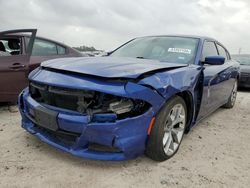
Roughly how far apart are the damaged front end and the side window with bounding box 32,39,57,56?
2361 millimetres

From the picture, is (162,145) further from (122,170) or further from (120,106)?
(120,106)

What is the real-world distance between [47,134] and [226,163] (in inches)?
76.5

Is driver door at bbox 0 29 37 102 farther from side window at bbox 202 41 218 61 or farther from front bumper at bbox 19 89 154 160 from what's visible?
side window at bbox 202 41 218 61

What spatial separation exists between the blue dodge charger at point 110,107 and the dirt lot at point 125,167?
20 cm

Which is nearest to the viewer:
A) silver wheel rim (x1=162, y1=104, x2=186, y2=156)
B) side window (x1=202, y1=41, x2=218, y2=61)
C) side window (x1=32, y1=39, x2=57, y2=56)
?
silver wheel rim (x1=162, y1=104, x2=186, y2=156)

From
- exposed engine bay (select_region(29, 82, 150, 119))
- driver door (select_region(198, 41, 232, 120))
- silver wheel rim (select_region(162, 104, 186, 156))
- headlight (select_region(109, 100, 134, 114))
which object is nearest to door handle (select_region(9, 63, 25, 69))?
exposed engine bay (select_region(29, 82, 150, 119))

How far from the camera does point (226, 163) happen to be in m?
2.89

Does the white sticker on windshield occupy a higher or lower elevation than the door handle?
higher

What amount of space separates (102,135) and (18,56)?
9.05ft

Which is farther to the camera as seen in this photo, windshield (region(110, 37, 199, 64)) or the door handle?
the door handle

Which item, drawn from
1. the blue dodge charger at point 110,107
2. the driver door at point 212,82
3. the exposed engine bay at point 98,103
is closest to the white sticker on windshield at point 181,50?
the driver door at point 212,82

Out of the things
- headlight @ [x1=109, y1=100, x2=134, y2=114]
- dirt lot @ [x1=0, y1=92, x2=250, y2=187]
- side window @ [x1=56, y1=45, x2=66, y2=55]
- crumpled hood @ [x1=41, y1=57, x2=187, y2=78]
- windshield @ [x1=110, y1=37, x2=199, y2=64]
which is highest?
windshield @ [x1=110, y1=37, x2=199, y2=64]

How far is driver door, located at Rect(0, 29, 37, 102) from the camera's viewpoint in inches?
165

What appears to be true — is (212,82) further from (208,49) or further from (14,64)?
(14,64)
